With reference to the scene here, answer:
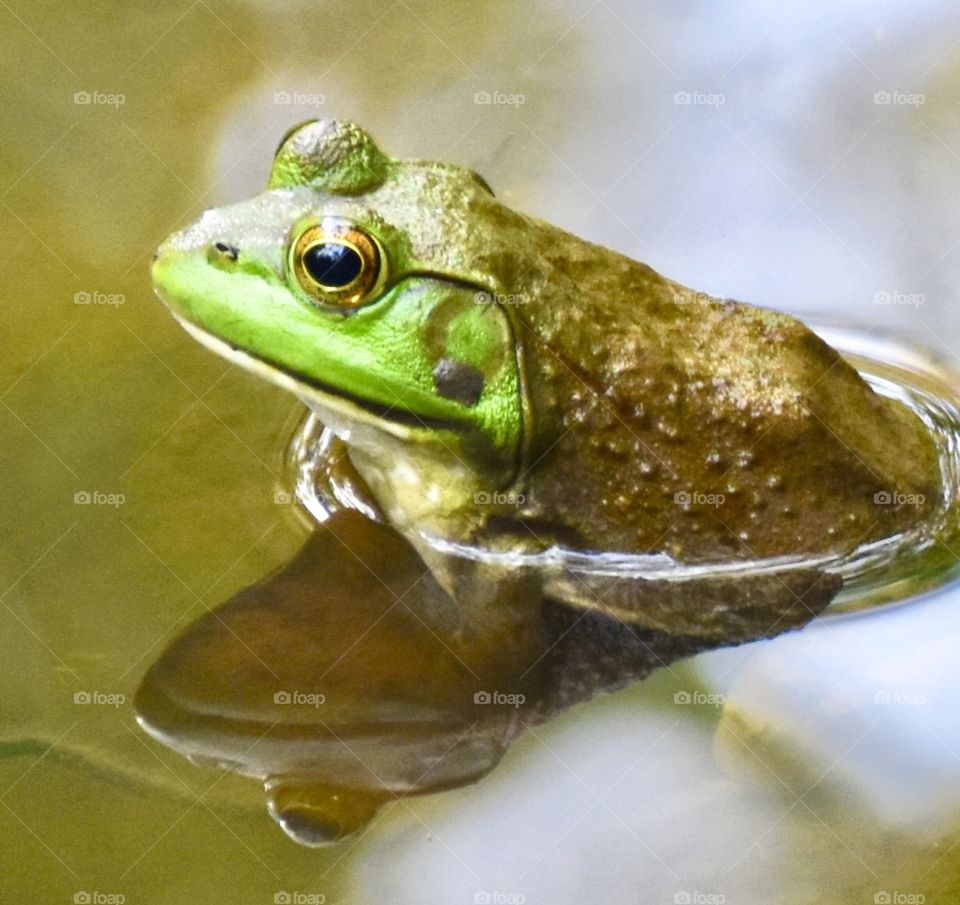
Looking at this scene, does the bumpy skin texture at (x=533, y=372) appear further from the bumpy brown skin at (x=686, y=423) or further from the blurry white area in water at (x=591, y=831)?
the blurry white area in water at (x=591, y=831)

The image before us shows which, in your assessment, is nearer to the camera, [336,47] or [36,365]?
[36,365]

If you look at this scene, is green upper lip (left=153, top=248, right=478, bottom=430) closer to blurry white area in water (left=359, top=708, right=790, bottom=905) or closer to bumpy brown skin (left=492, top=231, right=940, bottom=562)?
bumpy brown skin (left=492, top=231, right=940, bottom=562)

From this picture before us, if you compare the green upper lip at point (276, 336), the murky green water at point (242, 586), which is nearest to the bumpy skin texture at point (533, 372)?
the green upper lip at point (276, 336)

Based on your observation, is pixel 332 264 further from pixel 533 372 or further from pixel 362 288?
pixel 533 372

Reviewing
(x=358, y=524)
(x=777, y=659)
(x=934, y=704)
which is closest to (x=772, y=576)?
(x=777, y=659)

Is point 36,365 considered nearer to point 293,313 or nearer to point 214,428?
point 214,428
